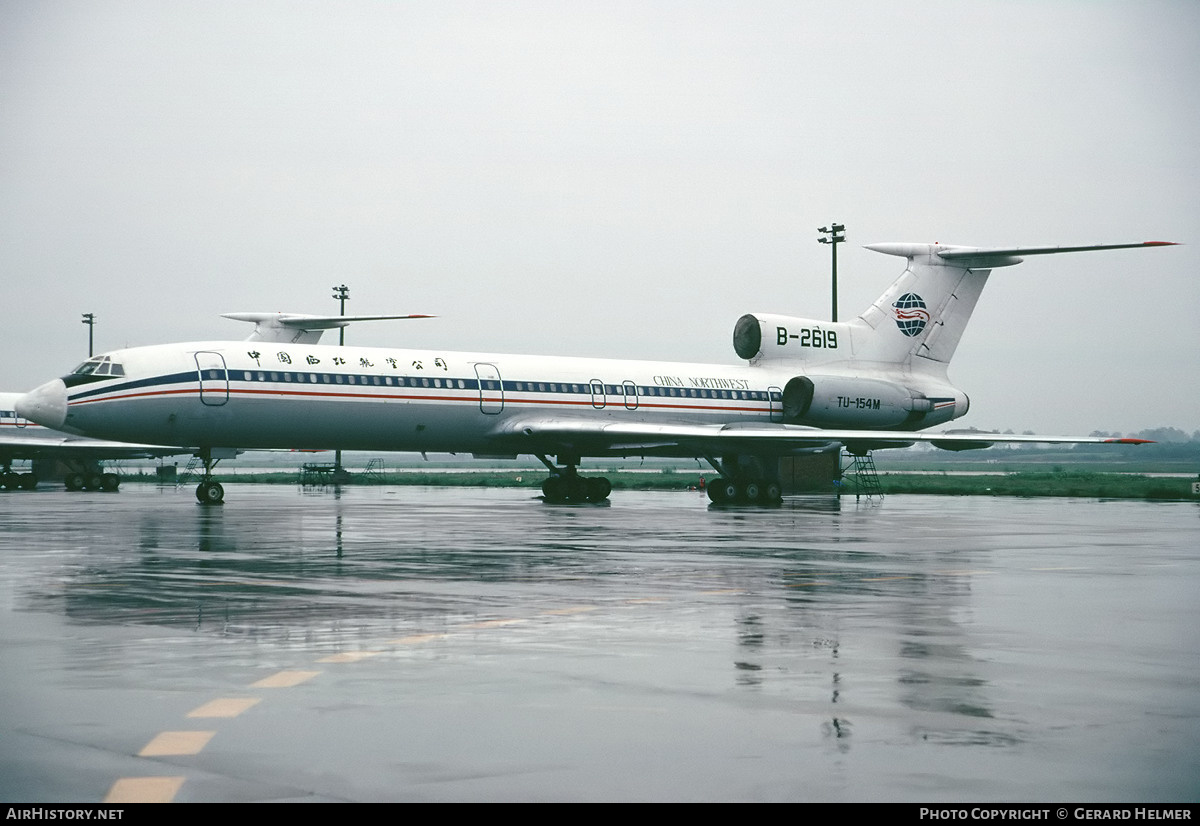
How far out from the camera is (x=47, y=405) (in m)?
32.1

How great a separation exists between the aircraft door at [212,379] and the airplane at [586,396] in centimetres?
3

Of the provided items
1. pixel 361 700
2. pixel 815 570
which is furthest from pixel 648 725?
pixel 815 570

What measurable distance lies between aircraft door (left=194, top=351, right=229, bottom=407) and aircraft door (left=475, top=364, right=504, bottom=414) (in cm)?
697

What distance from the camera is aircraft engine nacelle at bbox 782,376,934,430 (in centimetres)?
4097

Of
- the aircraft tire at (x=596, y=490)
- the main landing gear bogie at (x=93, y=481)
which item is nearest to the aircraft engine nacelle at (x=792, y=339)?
the aircraft tire at (x=596, y=490)

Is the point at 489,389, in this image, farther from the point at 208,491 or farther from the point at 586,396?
the point at 208,491

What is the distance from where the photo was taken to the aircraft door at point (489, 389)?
36.3m

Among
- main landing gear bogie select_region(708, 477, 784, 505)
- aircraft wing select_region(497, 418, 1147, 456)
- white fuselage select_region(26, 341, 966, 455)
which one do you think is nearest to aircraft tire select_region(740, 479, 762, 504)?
main landing gear bogie select_region(708, 477, 784, 505)

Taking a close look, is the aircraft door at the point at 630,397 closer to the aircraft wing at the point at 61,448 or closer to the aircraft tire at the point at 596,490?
the aircraft tire at the point at 596,490

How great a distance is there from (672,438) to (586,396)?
289 cm

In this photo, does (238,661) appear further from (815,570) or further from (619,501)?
(619,501)

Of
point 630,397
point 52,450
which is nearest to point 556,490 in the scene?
point 630,397
